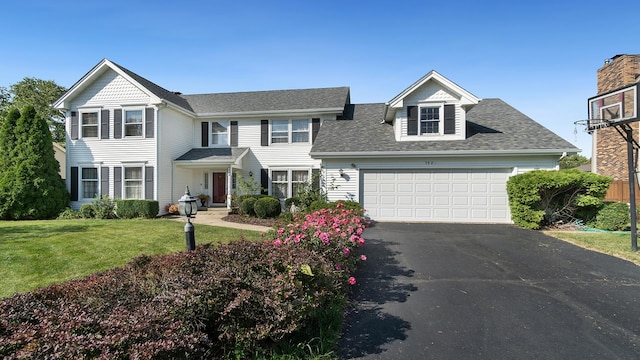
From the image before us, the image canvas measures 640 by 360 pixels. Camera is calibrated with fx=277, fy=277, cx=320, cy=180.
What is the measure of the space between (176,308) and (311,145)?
12688mm

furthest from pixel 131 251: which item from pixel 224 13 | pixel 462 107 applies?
pixel 462 107

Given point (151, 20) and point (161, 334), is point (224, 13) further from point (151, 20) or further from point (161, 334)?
point (161, 334)

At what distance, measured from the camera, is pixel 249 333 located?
2691 mm

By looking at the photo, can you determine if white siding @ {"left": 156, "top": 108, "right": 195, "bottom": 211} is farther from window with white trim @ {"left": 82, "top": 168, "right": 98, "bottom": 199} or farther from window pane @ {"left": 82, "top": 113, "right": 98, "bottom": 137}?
window pane @ {"left": 82, "top": 113, "right": 98, "bottom": 137}

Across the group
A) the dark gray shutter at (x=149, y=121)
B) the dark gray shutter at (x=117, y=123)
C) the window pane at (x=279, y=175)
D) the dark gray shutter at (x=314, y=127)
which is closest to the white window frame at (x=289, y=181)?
the window pane at (x=279, y=175)

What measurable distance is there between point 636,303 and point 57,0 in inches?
540

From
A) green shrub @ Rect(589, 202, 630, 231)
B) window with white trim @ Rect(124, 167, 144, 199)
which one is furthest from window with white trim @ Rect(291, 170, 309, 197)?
green shrub @ Rect(589, 202, 630, 231)

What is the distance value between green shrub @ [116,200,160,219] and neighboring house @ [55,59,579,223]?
2.75ft

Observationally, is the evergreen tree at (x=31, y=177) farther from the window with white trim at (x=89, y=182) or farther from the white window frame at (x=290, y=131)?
the white window frame at (x=290, y=131)

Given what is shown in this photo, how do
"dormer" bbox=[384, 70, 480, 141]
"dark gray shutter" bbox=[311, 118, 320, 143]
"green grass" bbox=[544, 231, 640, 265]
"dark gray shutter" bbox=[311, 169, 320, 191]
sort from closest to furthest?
1. "green grass" bbox=[544, 231, 640, 265]
2. "dormer" bbox=[384, 70, 480, 141]
3. "dark gray shutter" bbox=[311, 169, 320, 191]
4. "dark gray shutter" bbox=[311, 118, 320, 143]

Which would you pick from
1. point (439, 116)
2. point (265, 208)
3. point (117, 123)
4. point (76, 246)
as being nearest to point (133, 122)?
point (117, 123)

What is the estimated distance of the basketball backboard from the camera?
7.67m

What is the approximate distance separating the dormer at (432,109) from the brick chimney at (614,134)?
11.5m

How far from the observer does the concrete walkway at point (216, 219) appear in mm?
10834
